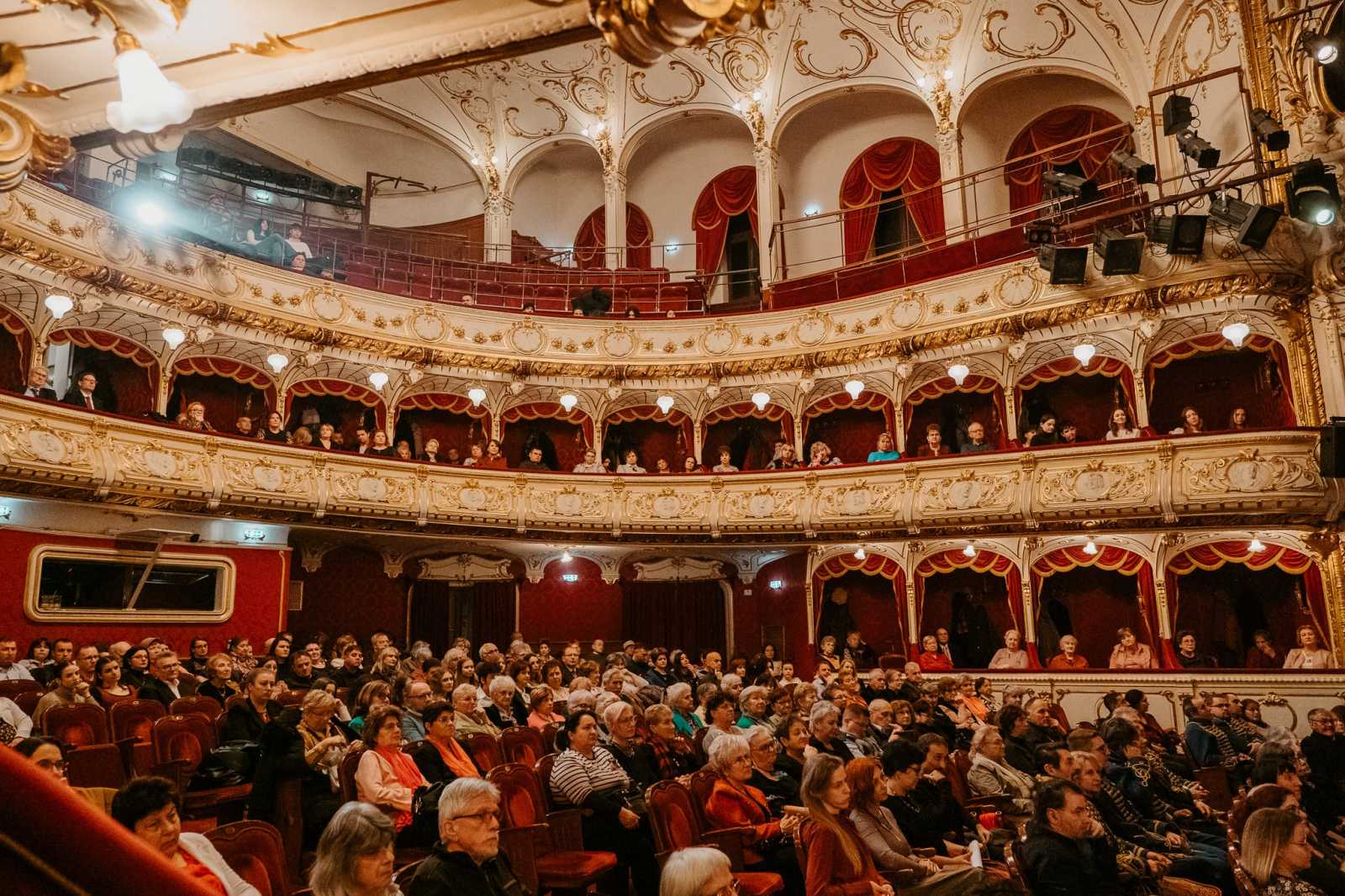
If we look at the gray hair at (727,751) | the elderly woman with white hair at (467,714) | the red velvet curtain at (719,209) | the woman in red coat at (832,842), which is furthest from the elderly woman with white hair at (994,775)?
the red velvet curtain at (719,209)

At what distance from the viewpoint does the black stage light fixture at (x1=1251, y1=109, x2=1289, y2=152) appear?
8.85 m

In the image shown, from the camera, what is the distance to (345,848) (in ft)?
7.82

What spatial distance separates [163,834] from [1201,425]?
44.2 feet

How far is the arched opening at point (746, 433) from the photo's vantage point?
50.5ft

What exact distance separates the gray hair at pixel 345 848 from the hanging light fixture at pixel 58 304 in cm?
1027

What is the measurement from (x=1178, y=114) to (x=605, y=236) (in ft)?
34.7

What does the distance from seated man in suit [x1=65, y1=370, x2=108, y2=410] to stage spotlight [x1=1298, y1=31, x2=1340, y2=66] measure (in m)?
13.1

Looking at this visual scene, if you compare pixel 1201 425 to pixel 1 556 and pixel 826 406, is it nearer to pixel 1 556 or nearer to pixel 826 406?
pixel 826 406

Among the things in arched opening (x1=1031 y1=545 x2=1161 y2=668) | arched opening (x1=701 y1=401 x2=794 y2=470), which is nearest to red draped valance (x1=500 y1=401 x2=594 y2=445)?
arched opening (x1=701 y1=401 x2=794 y2=470)

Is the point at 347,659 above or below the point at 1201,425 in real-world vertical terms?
below

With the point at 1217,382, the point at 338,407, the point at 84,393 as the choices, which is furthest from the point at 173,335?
the point at 1217,382

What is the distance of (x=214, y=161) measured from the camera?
47.6 ft

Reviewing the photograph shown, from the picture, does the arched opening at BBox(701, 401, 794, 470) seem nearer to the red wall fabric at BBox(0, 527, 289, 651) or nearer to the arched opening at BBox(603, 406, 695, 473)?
the arched opening at BBox(603, 406, 695, 473)

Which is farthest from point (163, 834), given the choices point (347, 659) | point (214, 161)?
point (214, 161)
